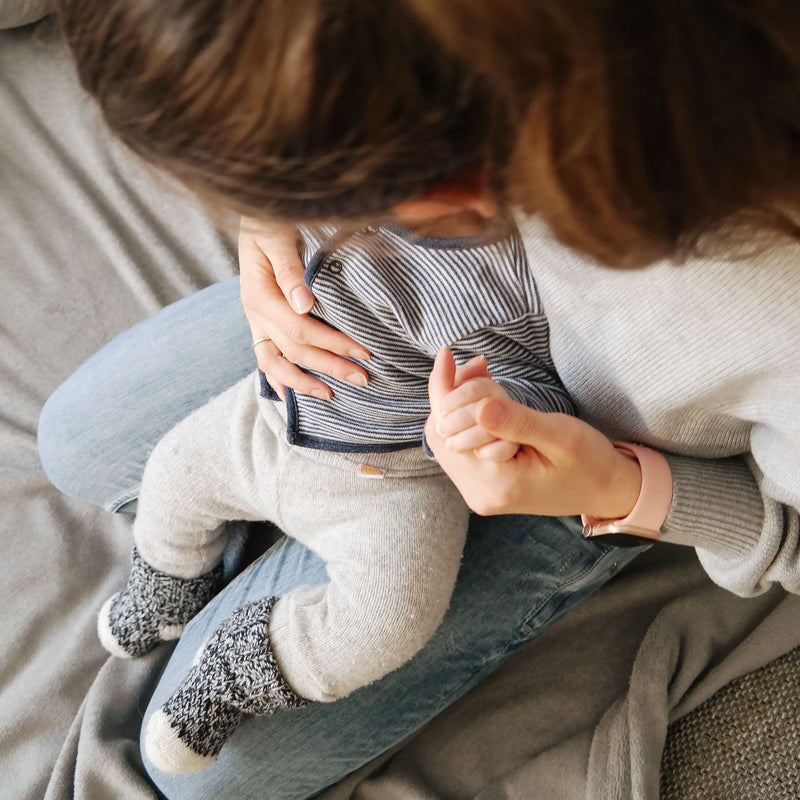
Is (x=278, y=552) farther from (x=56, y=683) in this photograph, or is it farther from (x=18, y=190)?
(x=18, y=190)

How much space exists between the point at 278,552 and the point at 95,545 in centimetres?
30

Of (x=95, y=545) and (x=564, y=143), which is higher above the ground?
(x=564, y=143)

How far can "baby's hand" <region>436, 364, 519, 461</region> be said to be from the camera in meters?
0.52

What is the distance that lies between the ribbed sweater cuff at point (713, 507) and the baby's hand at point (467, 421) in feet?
0.60

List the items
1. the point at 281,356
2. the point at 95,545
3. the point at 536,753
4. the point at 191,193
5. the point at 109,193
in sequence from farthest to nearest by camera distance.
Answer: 1. the point at 109,193
2. the point at 95,545
3. the point at 536,753
4. the point at 281,356
5. the point at 191,193

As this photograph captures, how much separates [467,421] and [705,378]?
0.58 ft

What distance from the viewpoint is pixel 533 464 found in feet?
1.86

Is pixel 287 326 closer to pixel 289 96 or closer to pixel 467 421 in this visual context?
pixel 467 421

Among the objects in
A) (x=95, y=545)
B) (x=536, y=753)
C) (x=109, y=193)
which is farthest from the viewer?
(x=109, y=193)

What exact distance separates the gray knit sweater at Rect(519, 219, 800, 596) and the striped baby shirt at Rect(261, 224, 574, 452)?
31 millimetres

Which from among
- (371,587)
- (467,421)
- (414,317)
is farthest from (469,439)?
(371,587)

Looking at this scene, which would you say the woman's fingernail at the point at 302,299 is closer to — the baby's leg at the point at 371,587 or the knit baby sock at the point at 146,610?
the baby's leg at the point at 371,587

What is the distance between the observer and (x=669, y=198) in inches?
13.6

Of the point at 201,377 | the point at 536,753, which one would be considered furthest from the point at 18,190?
the point at 536,753
